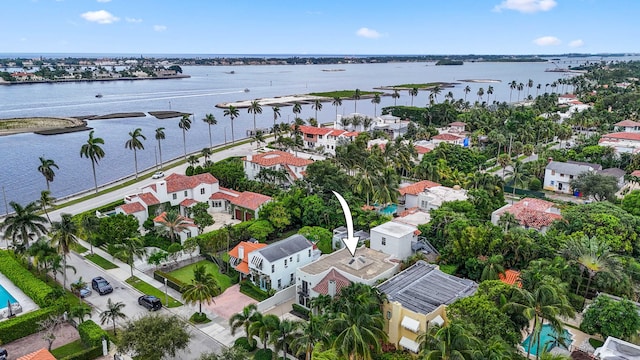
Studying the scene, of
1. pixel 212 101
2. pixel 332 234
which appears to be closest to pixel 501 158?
pixel 332 234

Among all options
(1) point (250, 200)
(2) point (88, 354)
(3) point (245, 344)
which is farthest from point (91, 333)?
(1) point (250, 200)

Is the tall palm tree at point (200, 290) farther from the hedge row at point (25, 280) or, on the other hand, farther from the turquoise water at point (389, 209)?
the turquoise water at point (389, 209)

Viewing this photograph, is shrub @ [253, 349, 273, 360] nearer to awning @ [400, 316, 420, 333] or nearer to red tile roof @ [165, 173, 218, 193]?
awning @ [400, 316, 420, 333]

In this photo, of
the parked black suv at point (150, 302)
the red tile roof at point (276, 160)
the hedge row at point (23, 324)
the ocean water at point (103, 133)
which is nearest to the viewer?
the hedge row at point (23, 324)

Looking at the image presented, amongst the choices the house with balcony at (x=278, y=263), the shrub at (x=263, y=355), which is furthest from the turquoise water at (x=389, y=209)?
the shrub at (x=263, y=355)

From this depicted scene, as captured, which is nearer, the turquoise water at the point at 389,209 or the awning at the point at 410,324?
the awning at the point at 410,324

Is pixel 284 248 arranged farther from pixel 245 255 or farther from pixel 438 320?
pixel 438 320
